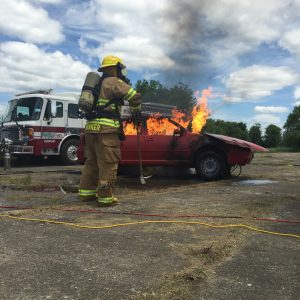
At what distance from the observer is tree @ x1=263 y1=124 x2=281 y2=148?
2181 inches

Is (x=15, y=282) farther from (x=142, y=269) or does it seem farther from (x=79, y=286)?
(x=142, y=269)

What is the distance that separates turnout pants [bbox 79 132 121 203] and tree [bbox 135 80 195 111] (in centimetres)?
Answer: 463

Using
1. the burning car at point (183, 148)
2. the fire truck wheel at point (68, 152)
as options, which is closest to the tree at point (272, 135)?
the fire truck wheel at point (68, 152)

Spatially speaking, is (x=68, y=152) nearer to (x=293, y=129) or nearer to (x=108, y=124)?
(x=108, y=124)

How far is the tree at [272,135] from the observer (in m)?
55.4

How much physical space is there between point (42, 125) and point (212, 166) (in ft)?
20.6

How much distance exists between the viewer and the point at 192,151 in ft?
31.8

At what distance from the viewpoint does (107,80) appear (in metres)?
6.62

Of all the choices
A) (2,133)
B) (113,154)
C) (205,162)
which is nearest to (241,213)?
(113,154)

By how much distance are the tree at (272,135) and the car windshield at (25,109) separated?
1810 inches

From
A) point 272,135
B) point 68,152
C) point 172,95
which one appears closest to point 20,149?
point 68,152

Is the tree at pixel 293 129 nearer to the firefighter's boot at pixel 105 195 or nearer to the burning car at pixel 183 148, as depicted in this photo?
the burning car at pixel 183 148

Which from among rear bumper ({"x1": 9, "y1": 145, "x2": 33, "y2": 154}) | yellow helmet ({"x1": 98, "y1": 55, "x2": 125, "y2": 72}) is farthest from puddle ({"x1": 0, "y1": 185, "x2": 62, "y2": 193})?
rear bumper ({"x1": 9, "y1": 145, "x2": 33, "y2": 154})

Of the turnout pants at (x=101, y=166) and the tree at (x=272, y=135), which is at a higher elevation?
the tree at (x=272, y=135)
